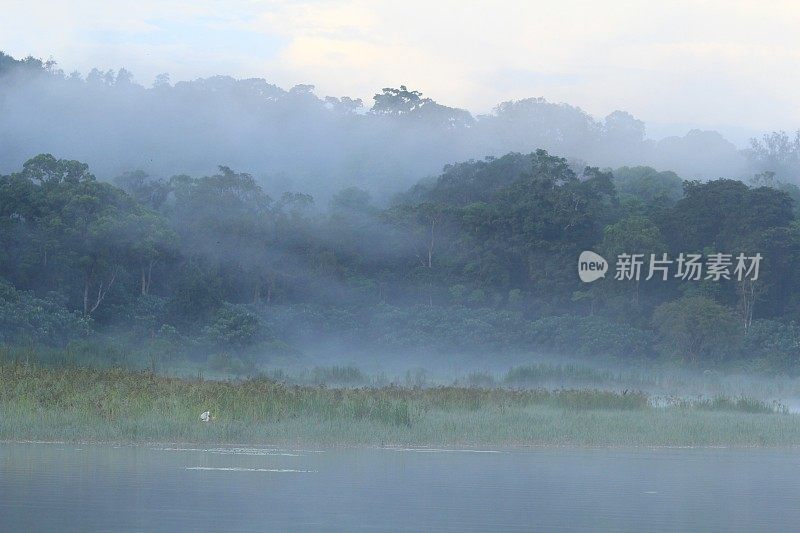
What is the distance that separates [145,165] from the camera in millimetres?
76125

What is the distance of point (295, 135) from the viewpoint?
8869cm

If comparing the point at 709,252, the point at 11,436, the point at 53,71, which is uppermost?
the point at 53,71

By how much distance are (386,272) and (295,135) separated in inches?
1417

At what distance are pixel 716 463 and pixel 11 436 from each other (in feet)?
32.1

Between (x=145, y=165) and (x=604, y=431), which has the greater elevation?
(x=145, y=165)

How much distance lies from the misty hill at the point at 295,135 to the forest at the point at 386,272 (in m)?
17.3

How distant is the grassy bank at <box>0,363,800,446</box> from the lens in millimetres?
18156

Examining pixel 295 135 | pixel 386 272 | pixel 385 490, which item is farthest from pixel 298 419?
pixel 295 135

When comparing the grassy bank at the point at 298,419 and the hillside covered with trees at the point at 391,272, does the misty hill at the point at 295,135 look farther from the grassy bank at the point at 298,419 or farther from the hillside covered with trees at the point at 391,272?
the grassy bank at the point at 298,419

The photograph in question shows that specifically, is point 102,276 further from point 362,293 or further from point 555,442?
point 555,442

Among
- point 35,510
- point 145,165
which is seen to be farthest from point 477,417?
point 145,165

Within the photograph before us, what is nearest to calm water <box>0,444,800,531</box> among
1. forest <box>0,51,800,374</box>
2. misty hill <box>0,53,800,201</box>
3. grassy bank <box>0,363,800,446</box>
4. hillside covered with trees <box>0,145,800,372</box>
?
grassy bank <box>0,363,800,446</box>

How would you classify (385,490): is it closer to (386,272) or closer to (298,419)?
(298,419)

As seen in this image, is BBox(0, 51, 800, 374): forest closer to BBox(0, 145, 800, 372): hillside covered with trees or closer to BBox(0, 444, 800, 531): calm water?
BBox(0, 145, 800, 372): hillside covered with trees
